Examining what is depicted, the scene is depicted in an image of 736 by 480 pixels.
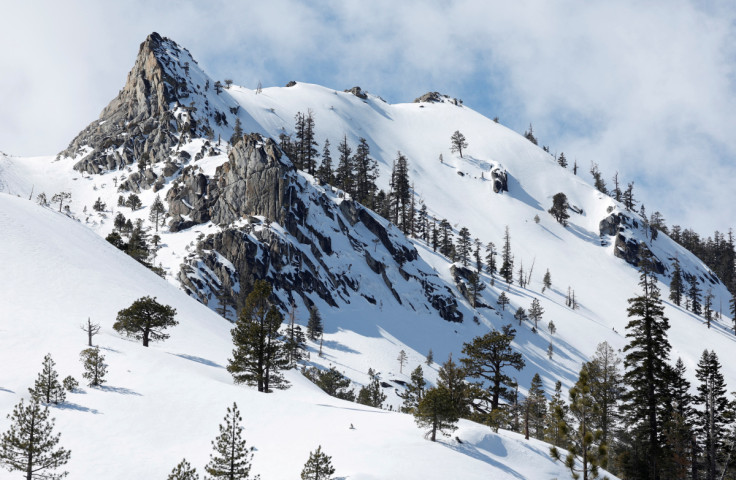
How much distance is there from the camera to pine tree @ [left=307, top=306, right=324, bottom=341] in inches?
2756

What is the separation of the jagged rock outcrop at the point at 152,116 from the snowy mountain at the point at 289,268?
0.66 meters

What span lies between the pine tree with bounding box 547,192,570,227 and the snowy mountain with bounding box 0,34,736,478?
6.92ft

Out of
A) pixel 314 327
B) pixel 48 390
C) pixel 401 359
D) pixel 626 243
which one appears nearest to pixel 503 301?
pixel 401 359

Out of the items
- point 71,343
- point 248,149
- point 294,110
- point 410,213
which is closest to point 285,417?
point 71,343

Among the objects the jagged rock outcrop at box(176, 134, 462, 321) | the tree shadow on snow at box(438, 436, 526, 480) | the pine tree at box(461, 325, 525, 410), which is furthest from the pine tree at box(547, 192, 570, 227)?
the tree shadow on snow at box(438, 436, 526, 480)

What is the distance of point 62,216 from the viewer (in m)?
57.8

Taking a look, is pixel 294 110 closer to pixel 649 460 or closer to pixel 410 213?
pixel 410 213

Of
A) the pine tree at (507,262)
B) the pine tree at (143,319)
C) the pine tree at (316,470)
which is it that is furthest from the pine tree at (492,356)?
the pine tree at (507,262)

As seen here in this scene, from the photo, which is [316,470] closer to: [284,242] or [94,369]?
[94,369]

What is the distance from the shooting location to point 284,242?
8088 centimetres

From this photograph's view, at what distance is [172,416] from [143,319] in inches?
543

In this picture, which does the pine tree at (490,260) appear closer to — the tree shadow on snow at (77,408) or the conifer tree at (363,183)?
the conifer tree at (363,183)

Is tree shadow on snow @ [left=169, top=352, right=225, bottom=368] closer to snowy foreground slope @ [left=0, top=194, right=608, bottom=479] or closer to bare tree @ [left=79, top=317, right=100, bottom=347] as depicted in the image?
snowy foreground slope @ [left=0, top=194, right=608, bottom=479]

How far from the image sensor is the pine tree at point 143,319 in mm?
35281
